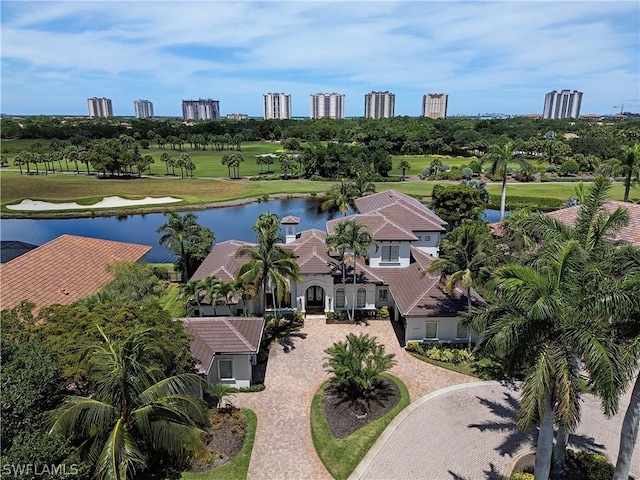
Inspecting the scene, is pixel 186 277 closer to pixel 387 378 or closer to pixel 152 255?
pixel 152 255

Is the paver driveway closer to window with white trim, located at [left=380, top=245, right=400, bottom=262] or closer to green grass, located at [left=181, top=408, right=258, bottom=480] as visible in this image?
green grass, located at [left=181, top=408, right=258, bottom=480]

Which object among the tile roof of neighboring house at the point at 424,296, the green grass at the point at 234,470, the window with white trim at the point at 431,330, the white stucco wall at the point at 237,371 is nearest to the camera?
the green grass at the point at 234,470

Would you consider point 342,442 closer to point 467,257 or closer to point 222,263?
point 467,257

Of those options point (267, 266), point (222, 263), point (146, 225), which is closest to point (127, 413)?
point (267, 266)

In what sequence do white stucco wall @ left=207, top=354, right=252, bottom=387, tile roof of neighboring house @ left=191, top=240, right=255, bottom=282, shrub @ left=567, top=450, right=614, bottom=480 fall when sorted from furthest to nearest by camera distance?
tile roof of neighboring house @ left=191, top=240, right=255, bottom=282
white stucco wall @ left=207, top=354, right=252, bottom=387
shrub @ left=567, top=450, right=614, bottom=480

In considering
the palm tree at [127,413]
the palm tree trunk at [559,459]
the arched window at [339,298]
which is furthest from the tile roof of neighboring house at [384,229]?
the palm tree at [127,413]

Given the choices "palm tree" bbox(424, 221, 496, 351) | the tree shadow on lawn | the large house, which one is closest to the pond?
the large house

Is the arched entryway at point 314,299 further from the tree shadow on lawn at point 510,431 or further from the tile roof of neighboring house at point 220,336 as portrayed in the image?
the tree shadow on lawn at point 510,431
